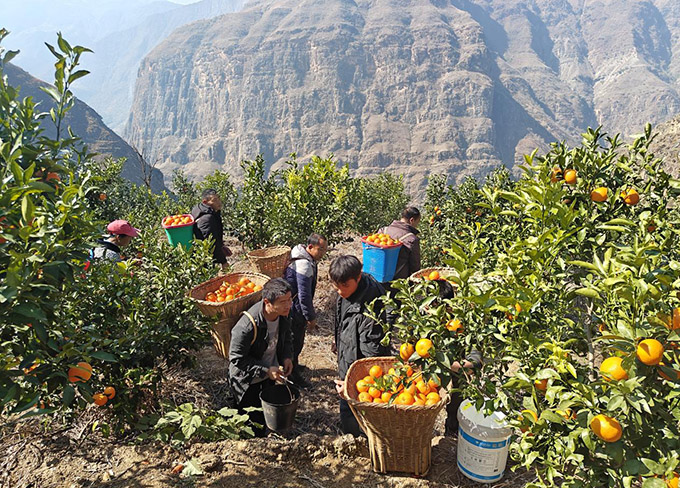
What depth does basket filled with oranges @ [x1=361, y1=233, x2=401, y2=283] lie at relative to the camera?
18.3 feet

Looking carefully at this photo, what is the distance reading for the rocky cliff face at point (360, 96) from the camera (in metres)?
121

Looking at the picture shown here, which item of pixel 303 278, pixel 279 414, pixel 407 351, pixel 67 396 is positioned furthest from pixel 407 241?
pixel 67 396

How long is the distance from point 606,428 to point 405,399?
55.9 inches

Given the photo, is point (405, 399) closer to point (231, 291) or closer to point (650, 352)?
point (650, 352)

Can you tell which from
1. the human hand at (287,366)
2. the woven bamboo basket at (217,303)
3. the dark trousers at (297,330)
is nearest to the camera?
A: the human hand at (287,366)

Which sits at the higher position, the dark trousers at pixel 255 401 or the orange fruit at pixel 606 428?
the orange fruit at pixel 606 428

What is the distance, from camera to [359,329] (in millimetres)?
3607

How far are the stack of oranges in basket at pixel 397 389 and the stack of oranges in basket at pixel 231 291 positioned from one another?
213 centimetres

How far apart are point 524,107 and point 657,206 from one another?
169m

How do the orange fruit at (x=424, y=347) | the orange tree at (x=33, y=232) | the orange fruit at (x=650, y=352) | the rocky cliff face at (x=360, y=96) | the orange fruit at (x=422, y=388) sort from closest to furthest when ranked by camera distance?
the orange fruit at (x=650, y=352) → the orange tree at (x=33, y=232) → the orange fruit at (x=424, y=347) → the orange fruit at (x=422, y=388) → the rocky cliff face at (x=360, y=96)

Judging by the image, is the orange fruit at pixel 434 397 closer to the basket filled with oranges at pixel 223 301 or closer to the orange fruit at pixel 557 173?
the orange fruit at pixel 557 173

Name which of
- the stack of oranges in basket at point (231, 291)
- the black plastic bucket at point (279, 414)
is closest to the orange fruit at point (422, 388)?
the black plastic bucket at point (279, 414)

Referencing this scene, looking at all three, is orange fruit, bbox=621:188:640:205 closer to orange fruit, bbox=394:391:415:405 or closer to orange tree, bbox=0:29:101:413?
orange fruit, bbox=394:391:415:405

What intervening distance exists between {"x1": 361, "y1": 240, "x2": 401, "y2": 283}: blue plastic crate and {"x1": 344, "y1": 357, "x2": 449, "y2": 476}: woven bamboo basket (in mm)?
2576
